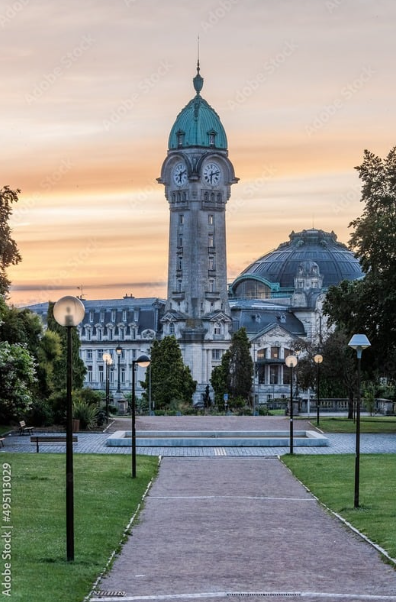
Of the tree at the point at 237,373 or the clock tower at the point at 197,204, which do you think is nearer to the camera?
the tree at the point at 237,373

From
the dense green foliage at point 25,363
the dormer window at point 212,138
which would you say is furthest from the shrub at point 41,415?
the dormer window at point 212,138

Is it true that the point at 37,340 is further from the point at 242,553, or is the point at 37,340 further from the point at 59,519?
the point at 242,553

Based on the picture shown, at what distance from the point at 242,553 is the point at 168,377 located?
3816 inches

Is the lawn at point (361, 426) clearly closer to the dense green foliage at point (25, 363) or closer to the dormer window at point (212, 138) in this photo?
the dense green foliage at point (25, 363)

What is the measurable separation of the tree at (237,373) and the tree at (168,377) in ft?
20.7

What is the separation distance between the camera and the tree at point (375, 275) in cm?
5906

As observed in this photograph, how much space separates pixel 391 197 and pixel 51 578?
148ft

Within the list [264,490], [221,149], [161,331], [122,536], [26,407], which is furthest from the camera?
[161,331]

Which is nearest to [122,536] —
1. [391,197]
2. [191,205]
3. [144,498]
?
[144,498]

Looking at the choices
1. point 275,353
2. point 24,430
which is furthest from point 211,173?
point 24,430

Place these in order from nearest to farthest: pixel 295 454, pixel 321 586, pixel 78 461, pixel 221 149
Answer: pixel 321 586, pixel 78 461, pixel 295 454, pixel 221 149

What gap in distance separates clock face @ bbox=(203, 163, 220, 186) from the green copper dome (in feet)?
8.94

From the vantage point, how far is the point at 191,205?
174 m

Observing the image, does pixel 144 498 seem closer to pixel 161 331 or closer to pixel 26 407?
pixel 26 407
